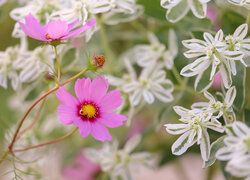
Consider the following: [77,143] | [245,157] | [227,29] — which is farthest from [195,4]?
[77,143]

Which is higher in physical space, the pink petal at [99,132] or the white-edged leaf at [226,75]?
the white-edged leaf at [226,75]

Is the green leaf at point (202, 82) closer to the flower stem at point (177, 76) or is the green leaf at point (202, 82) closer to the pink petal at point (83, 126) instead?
the flower stem at point (177, 76)

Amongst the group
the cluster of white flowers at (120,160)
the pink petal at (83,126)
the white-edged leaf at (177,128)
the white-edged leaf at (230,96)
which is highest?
the white-edged leaf at (230,96)

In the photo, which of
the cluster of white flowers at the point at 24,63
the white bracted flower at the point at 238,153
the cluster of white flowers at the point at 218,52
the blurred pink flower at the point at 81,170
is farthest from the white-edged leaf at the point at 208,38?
the blurred pink flower at the point at 81,170

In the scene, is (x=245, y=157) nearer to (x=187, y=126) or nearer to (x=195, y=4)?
(x=187, y=126)

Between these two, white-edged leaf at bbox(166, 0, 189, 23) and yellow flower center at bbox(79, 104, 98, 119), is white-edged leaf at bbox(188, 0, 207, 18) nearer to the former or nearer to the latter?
white-edged leaf at bbox(166, 0, 189, 23)

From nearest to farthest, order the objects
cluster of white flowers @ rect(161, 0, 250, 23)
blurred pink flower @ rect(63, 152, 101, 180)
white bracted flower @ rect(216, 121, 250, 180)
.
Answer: white bracted flower @ rect(216, 121, 250, 180), cluster of white flowers @ rect(161, 0, 250, 23), blurred pink flower @ rect(63, 152, 101, 180)

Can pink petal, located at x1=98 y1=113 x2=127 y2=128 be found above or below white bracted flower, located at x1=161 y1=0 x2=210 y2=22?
below

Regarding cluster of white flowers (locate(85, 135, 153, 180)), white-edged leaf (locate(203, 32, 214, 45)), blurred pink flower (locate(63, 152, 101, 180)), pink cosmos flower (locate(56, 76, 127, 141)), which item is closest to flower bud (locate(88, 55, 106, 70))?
pink cosmos flower (locate(56, 76, 127, 141))
